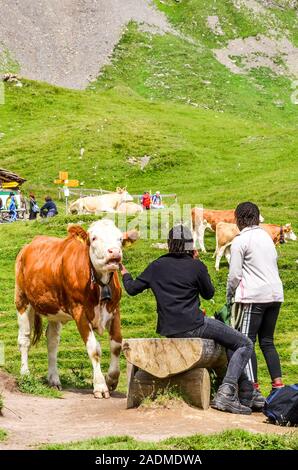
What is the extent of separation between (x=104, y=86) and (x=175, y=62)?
1345 cm

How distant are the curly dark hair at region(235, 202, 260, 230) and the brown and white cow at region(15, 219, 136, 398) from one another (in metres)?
2.06

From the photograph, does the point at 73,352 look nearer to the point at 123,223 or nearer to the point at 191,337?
the point at 191,337

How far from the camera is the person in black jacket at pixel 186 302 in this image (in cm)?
1224

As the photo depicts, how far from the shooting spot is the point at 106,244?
46.3 ft

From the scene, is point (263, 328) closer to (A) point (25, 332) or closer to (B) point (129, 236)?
(B) point (129, 236)

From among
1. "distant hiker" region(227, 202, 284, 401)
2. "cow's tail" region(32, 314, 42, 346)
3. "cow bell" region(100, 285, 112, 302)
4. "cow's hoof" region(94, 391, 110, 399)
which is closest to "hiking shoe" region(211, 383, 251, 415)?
"distant hiker" region(227, 202, 284, 401)

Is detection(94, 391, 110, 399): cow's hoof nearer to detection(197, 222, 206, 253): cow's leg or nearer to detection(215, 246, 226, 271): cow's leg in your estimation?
detection(215, 246, 226, 271): cow's leg

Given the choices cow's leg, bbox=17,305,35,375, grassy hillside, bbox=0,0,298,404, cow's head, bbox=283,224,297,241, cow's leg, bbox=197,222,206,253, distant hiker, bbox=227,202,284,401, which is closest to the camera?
distant hiker, bbox=227,202,284,401

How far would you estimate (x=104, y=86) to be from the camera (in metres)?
116

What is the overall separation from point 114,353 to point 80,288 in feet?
4.29

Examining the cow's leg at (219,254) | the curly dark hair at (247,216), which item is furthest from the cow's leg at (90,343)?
the cow's leg at (219,254)

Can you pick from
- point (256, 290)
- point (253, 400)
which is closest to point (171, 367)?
point (253, 400)

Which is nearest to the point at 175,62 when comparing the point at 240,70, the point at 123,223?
the point at 240,70

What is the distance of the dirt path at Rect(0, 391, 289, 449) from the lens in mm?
10422
